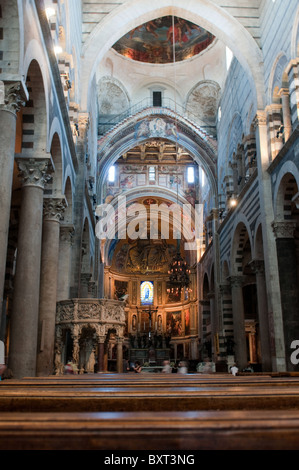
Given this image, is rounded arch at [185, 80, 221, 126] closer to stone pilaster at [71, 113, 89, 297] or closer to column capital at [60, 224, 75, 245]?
stone pilaster at [71, 113, 89, 297]

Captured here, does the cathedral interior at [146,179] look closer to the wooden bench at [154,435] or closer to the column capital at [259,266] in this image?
the column capital at [259,266]

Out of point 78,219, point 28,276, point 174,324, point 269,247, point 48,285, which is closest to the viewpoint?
point 28,276

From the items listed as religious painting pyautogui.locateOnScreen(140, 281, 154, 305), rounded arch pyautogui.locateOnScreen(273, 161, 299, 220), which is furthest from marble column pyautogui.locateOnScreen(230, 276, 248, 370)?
religious painting pyautogui.locateOnScreen(140, 281, 154, 305)

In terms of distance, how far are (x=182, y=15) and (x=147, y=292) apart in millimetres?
26052

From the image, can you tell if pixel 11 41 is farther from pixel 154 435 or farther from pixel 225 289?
pixel 225 289

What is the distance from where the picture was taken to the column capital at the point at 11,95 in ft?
23.9

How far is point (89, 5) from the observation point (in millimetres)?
Result: 17297

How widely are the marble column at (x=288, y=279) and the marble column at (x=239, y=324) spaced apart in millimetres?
5989

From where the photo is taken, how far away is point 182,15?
706 inches

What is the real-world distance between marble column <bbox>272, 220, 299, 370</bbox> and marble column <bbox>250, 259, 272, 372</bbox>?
1237mm

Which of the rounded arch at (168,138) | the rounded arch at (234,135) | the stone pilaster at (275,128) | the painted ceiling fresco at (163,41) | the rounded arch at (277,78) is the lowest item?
the stone pilaster at (275,128)

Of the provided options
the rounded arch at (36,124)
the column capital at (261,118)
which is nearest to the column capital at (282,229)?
the column capital at (261,118)

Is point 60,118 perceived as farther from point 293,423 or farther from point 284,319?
point 293,423

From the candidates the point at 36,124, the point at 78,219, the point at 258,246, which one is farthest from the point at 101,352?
the point at 258,246
